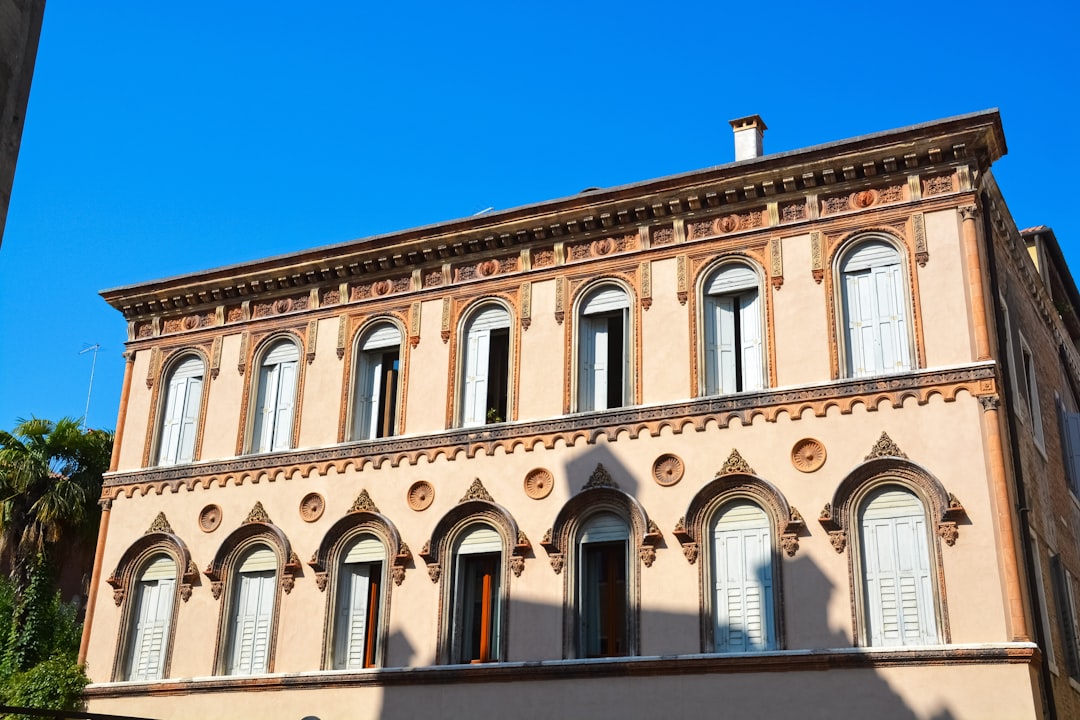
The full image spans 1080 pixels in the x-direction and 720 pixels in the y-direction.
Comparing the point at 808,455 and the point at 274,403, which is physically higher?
the point at 274,403

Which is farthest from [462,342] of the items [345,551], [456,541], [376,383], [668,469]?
[668,469]

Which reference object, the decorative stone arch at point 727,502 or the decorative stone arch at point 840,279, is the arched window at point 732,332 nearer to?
the decorative stone arch at point 840,279

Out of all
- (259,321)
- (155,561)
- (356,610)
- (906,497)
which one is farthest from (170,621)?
(906,497)

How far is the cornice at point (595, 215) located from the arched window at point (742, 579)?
4929mm

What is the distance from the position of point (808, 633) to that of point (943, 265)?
19.2 ft

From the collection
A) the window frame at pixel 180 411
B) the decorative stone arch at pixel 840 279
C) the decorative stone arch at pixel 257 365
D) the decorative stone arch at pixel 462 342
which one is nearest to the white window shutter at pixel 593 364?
the decorative stone arch at pixel 462 342

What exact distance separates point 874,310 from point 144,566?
14.0 meters

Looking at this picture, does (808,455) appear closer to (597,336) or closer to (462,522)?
(597,336)

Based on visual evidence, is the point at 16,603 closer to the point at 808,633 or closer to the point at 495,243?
the point at 495,243

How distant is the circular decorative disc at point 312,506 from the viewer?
2184cm

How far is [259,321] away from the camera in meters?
24.1

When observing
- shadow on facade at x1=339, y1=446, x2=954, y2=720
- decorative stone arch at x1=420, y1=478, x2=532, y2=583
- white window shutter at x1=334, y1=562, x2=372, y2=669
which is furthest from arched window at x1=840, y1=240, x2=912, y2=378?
white window shutter at x1=334, y1=562, x2=372, y2=669

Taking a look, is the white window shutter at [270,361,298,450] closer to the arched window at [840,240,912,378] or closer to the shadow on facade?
the shadow on facade

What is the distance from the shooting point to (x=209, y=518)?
74.9 ft
